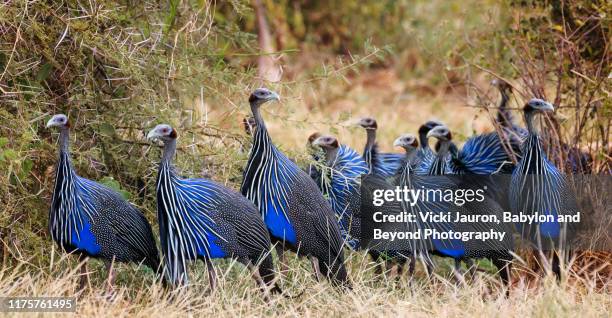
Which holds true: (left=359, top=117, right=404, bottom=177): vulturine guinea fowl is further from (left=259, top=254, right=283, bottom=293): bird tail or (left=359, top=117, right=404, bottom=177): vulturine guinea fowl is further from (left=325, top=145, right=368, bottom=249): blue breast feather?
(left=259, top=254, right=283, bottom=293): bird tail

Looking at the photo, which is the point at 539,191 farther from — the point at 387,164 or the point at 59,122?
the point at 59,122

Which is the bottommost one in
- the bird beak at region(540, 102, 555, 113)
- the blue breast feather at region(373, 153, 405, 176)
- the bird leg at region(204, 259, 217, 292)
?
the bird leg at region(204, 259, 217, 292)

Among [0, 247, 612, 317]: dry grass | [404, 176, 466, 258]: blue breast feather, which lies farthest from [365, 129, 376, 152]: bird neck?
[0, 247, 612, 317]: dry grass

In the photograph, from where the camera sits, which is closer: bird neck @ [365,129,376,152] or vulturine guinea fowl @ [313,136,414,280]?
vulturine guinea fowl @ [313,136,414,280]

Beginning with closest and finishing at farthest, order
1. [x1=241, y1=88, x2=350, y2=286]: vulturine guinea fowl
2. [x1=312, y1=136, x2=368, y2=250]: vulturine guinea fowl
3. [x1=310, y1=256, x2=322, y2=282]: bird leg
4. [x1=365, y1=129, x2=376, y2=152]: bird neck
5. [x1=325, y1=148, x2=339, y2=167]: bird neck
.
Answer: [x1=241, y1=88, x2=350, y2=286]: vulturine guinea fowl < [x1=310, y1=256, x2=322, y2=282]: bird leg < [x1=312, y1=136, x2=368, y2=250]: vulturine guinea fowl < [x1=325, y1=148, x2=339, y2=167]: bird neck < [x1=365, y1=129, x2=376, y2=152]: bird neck

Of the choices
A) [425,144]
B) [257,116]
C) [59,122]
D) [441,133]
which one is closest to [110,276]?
[59,122]

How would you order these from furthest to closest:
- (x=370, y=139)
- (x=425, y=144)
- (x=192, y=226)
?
1. (x=425, y=144)
2. (x=370, y=139)
3. (x=192, y=226)

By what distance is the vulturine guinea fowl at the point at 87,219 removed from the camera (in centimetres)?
473

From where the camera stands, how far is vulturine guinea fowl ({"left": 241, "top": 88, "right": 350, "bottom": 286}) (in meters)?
5.02

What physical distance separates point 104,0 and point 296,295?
1.71 m

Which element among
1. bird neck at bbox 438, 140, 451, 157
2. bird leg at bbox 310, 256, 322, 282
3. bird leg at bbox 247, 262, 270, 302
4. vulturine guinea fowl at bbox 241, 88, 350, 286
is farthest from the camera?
bird neck at bbox 438, 140, 451, 157

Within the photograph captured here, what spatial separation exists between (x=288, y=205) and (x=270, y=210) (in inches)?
3.6

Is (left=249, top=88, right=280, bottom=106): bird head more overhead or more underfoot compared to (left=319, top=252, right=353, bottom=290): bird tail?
more overhead

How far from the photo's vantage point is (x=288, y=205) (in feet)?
16.5
